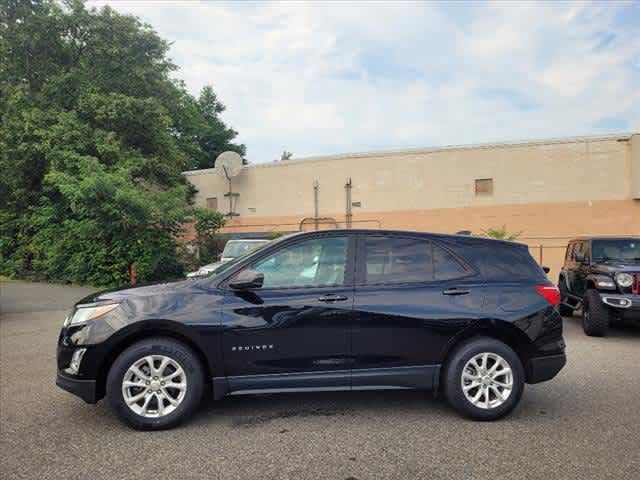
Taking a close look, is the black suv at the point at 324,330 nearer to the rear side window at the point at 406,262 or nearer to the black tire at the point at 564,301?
the rear side window at the point at 406,262

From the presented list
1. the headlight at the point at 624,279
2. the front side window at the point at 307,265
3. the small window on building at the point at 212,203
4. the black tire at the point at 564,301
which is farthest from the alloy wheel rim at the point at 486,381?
the small window on building at the point at 212,203

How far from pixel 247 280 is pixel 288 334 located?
0.59 metres

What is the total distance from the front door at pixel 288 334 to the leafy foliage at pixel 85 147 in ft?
40.1

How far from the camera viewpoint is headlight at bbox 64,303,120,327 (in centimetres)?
418

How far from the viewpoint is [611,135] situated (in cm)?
1941

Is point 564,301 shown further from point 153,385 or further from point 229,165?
point 229,165

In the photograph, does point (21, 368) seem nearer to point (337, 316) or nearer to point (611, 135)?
point (337, 316)

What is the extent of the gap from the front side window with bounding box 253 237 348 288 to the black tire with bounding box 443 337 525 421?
1.25 m

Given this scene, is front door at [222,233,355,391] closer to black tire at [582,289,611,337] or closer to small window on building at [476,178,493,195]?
black tire at [582,289,611,337]

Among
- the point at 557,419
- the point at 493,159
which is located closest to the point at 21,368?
the point at 557,419

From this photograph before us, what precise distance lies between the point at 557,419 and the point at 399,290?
182cm

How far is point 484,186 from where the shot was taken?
21.0 meters

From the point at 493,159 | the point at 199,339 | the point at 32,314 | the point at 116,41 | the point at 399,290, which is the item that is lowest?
the point at 32,314

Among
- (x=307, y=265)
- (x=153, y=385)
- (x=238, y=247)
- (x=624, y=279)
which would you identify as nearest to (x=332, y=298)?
(x=307, y=265)
